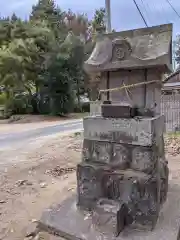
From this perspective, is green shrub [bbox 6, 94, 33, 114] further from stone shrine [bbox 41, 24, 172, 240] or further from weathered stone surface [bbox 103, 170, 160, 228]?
weathered stone surface [bbox 103, 170, 160, 228]

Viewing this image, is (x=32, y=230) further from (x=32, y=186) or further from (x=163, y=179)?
(x=163, y=179)

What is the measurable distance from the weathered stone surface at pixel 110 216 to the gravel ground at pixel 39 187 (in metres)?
0.16

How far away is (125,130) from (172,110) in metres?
6.79

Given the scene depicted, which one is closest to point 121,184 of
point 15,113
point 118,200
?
point 118,200

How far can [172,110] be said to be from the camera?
30.6 feet

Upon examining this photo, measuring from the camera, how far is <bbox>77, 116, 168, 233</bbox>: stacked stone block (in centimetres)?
294

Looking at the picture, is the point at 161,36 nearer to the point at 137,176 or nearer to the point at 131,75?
the point at 131,75

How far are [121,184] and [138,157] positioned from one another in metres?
0.38

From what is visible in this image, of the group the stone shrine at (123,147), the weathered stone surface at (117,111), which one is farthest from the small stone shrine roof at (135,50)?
the weathered stone surface at (117,111)

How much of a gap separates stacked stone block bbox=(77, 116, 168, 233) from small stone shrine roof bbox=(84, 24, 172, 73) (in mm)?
644

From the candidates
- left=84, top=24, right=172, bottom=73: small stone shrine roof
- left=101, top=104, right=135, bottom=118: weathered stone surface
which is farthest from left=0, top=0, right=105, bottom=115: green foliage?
left=101, top=104, right=135, bottom=118: weathered stone surface

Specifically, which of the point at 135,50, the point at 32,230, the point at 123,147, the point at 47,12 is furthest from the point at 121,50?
the point at 47,12

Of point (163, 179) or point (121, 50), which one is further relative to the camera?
point (163, 179)

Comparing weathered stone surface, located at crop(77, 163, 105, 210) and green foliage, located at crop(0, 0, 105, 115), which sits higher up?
green foliage, located at crop(0, 0, 105, 115)
